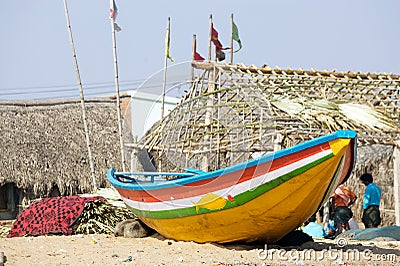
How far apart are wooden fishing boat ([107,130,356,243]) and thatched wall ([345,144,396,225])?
1034 centimetres

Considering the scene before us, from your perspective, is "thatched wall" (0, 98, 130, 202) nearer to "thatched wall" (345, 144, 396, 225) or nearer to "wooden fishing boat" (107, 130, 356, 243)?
"thatched wall" (345, 144, 396, 225)

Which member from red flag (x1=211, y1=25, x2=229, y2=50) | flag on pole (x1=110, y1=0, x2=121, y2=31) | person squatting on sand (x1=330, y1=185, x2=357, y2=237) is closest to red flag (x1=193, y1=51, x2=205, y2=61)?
red flag (x1=211, y1=25, x2=229, y2=50)

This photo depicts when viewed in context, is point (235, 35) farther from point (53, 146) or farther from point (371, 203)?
point (53, 146)

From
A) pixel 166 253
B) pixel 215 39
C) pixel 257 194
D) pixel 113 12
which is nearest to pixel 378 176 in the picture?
pixel 215 39

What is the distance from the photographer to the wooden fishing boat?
23.0 ft

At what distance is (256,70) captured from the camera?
1464 centimetres

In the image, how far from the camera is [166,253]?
7496 mm

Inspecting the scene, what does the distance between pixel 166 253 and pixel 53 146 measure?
12299 millimetres

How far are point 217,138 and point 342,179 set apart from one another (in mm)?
6008

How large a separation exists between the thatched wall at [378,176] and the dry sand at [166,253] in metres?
9.19

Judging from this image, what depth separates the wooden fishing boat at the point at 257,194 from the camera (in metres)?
7.01

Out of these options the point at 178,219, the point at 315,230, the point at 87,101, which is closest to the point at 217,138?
the point at 315,230

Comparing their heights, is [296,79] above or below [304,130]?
above

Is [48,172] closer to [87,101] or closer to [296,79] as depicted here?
[87,101]
